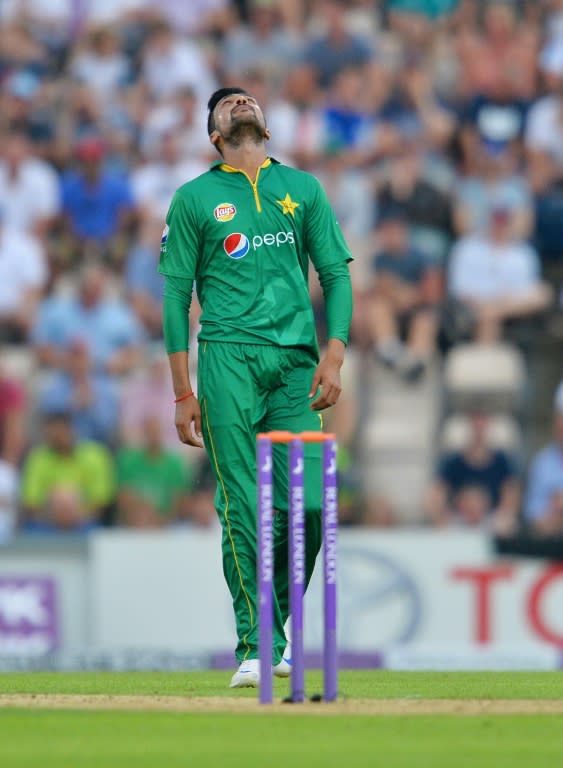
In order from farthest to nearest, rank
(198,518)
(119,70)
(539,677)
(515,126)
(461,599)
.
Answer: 1. (119,70)
2. (515,126)
3. (198,518)
4. (461,599)
5. (539,677)

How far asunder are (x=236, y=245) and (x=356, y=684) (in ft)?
6.65

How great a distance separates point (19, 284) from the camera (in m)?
16.8

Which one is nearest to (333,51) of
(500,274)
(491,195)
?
(491,195)

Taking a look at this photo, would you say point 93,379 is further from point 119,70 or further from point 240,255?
point 240,255

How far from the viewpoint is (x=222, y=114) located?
8.02 m

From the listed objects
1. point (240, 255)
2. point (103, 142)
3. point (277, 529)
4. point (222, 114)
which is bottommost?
point (277, 529)

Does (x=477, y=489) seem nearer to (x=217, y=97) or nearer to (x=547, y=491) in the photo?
(x=547, y=491)

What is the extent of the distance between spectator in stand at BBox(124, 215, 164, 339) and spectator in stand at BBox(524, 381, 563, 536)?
358cm

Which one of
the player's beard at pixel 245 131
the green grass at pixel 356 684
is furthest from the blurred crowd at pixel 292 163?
the player's beard at pixel 245 131

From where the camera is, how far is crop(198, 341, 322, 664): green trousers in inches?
313

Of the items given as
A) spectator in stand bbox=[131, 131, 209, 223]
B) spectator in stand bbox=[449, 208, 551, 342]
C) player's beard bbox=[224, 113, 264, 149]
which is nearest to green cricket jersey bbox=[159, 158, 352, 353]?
player's beard bbox=[224, 113, 264, 149]

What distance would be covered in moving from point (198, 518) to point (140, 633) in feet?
3.73

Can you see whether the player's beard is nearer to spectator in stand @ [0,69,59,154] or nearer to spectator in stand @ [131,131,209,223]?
spectator in stand @ [131,131,209,223]

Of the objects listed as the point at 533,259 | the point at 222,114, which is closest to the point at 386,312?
the point at 533,259
